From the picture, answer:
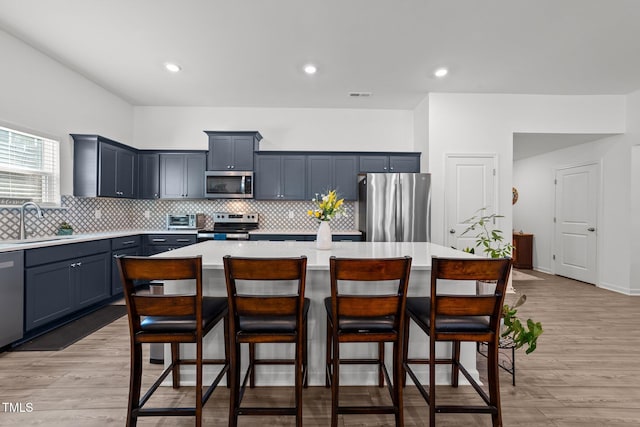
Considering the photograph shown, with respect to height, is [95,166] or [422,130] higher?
[422,130]

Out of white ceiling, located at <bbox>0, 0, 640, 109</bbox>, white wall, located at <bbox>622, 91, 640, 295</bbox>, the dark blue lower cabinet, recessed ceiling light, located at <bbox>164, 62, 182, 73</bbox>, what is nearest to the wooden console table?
white wall, located at <bbox>622, 91, 640, 295</bbox>

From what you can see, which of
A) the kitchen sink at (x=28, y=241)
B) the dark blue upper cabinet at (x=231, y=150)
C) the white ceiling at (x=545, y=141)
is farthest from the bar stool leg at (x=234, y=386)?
the white ceiling at (x=545, y=141)

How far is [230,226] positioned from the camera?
491 cm

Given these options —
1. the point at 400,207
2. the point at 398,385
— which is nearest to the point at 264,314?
the point at 398,385

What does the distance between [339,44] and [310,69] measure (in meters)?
0.65

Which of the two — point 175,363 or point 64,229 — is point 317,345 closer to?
point 175,363

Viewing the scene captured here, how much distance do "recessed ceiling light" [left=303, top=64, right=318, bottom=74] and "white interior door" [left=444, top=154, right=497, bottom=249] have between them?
240 cm

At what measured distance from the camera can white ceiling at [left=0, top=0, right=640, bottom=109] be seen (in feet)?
8.75

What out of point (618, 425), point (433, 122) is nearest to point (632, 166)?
point (433, 122)

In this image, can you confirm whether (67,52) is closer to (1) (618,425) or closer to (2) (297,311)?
(2) (297,311)

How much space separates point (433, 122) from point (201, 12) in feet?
11.2

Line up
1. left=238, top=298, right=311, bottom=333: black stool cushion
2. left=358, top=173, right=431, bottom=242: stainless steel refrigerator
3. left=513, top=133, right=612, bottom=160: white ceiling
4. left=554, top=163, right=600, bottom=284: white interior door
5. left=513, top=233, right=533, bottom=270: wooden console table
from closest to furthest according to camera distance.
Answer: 1. left=238, top=298, right=311, bottom=333: black stool cushion
2. left=358, top=173, right=431, bottom=242: stainless steel refrigerator
3. left=513, top=133, right=612, bottom=160: white ceiling
4. left=554, top=163, right=600, bottom=284: white interior door
5. left=513, top=233, right=533, bottom=270: wooden console table

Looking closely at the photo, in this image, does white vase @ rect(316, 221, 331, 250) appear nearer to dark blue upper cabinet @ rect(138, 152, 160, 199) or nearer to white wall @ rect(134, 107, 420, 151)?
white wall @ rect(134, 107, 420, 151)

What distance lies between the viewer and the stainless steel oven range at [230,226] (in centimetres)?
460
